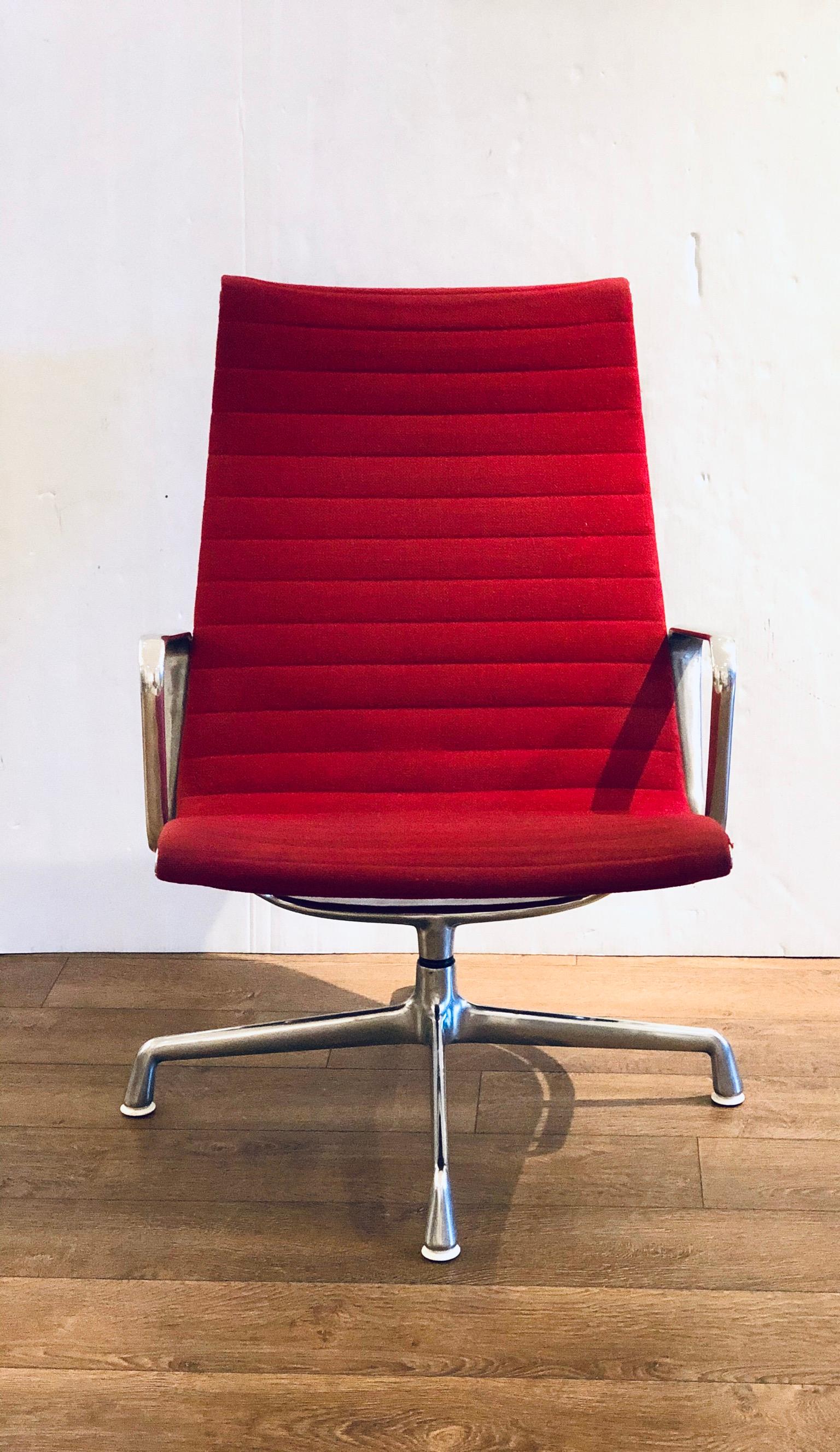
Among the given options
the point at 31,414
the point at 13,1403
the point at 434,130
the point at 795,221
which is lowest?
the point at 13,1403

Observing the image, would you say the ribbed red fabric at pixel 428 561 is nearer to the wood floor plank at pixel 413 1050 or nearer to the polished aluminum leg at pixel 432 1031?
the polished aluminum leg at pixel 432 1031

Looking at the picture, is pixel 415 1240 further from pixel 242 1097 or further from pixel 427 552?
pixel 427 552

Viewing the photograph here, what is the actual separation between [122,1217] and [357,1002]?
0.59m

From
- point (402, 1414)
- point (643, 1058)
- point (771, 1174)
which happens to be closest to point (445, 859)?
point (402, 1414)

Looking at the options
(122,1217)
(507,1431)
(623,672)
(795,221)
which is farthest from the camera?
(795,221)

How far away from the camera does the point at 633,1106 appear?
163cm

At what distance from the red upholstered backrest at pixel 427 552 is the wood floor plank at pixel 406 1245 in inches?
18.6

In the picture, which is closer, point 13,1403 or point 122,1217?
point 13,1403

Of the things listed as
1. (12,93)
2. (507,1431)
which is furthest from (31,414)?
(507,1431)

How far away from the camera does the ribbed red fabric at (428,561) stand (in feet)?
5.22

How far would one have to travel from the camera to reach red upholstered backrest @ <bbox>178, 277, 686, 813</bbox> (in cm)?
159

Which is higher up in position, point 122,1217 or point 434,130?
point 434,130

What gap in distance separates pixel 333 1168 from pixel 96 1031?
516mm

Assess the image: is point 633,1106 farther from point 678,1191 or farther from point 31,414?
point 31,414
